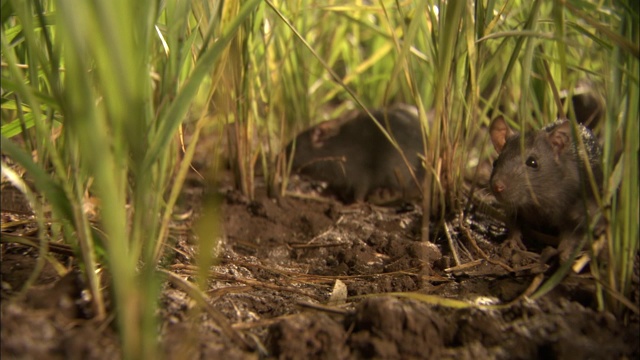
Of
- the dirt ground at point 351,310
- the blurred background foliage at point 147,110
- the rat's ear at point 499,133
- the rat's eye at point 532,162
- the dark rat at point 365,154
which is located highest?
the blurred background foliage at point 147,110

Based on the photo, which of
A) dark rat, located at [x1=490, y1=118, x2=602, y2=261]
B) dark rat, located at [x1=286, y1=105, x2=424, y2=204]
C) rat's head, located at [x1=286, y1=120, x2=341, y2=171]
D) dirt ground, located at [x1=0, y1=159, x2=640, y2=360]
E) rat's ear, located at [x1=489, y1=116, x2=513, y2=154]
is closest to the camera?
dirt ground, located at [x1=0, y1=159, x2=640, y2=360]

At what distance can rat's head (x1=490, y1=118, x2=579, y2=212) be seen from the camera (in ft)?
8.57

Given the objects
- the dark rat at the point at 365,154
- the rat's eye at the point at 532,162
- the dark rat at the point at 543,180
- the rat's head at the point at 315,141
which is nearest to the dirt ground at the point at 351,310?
the dark rat at the point at 543,180

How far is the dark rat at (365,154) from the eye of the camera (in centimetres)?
Result: 390

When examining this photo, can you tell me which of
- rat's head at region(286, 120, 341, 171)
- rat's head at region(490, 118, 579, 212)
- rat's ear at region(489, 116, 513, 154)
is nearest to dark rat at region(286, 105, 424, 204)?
rat's head at region(286, 120, 341, 171)

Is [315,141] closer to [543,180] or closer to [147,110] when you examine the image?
[543,180]

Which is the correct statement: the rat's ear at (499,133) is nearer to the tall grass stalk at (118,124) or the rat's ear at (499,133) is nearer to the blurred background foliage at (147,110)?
the blurred background foliage at (147,110)

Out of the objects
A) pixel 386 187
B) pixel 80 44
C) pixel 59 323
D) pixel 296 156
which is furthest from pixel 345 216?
pixel 80 44

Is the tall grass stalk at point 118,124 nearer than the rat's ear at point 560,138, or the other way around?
the tall grass stalk at point 118,124

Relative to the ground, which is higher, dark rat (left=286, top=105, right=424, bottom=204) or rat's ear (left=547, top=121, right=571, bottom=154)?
rat's ear (left=547, top=121, right=571, bottom=154)

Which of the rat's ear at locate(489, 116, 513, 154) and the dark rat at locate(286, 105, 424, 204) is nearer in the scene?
the rat's ear at locate(489, 116, 513, 154)

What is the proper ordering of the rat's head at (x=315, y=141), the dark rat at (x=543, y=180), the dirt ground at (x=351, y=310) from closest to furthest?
the dirt ground at (x=351, y=310), the dark rat at (x=543, y=180), the rat's head at (x=315, y=141)

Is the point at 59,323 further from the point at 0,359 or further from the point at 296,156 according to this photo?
the point at 296,156

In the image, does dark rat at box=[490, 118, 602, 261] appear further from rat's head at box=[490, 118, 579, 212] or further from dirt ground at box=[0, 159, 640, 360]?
dirt ground at box=[0, 159, 640, 360]
